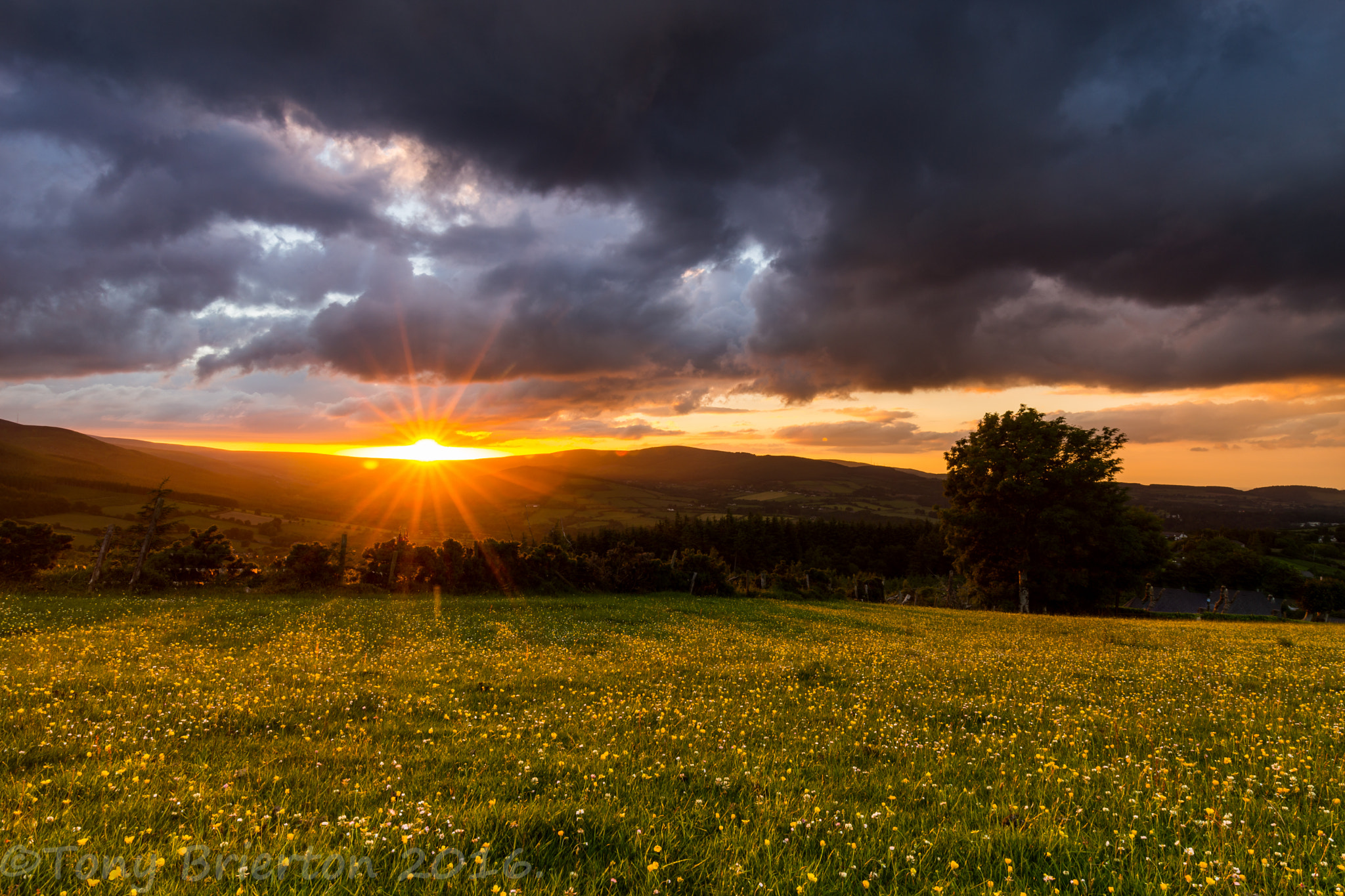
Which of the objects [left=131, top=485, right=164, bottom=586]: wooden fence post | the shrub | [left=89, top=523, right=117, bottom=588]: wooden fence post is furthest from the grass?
the shrub

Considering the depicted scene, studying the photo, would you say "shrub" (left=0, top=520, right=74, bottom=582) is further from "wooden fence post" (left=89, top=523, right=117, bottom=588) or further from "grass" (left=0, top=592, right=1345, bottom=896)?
"grass" (left=0, top=592, right=1345, bottom=896)

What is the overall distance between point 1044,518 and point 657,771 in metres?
47.9

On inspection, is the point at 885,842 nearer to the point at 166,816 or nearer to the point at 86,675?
the point at 166,816

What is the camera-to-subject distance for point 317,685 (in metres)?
11.4

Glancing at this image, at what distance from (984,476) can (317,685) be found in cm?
4971

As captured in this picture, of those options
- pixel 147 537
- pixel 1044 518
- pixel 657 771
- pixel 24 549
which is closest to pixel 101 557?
pixel 147 537

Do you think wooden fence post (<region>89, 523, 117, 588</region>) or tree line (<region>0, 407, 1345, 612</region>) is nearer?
wooden fence post (<region>89, 523, 117, 588</region>)

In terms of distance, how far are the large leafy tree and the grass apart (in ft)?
107

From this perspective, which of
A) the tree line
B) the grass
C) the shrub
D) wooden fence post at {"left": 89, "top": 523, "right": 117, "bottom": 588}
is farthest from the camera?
the tree line

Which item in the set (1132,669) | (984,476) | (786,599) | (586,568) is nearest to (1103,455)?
(984,476)

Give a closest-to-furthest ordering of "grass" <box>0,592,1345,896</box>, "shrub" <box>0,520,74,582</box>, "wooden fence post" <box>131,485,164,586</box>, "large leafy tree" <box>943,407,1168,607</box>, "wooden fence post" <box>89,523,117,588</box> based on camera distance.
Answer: "grass" <box>0,592,1345,896</box>, "shrub" <box>0,520,74,582</box>, "wooden fence post" <box>89,523,117,588</box>, "wooden fence post" <box>131,485,164,586</box>, "large leafy tree" <box>943,407,1168,607</box>

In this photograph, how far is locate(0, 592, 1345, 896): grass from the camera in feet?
15.0

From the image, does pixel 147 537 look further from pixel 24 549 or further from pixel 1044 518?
pixel 1044 518

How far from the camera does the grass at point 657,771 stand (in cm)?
456
